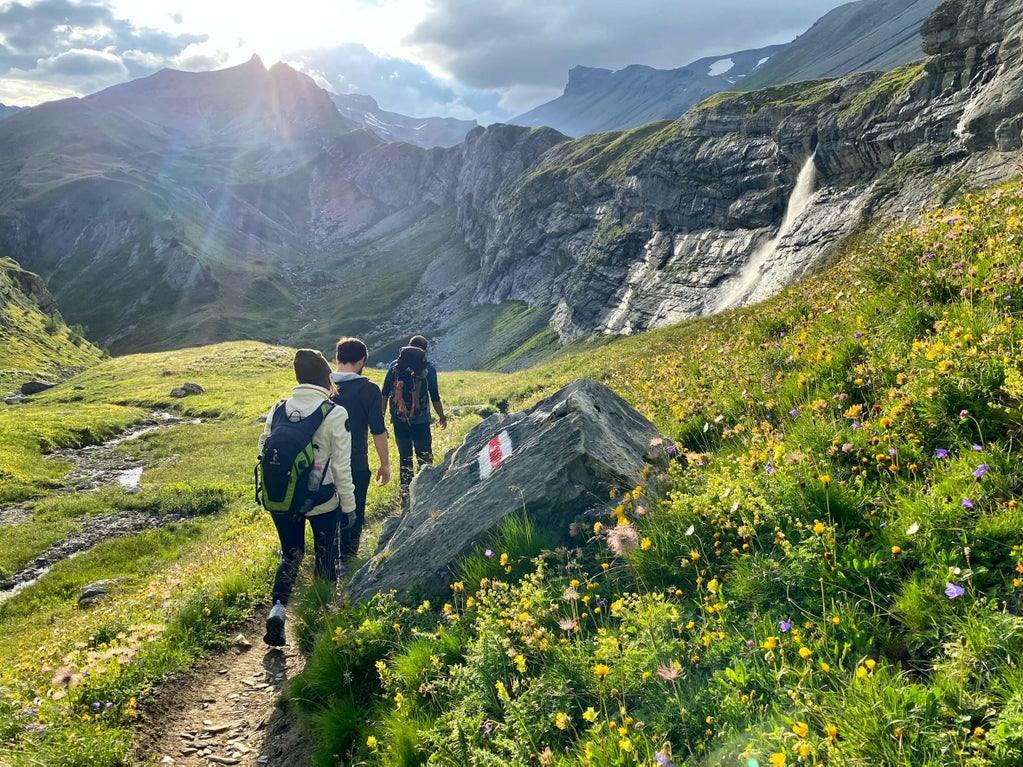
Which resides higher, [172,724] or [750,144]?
[750,144]

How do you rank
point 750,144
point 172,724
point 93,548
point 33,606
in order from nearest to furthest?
point 172,724, point 33,606, point 93,548, point 750,144

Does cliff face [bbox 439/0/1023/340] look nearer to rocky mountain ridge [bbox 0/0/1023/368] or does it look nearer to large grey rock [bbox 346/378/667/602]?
rocky mountain ridge [bbox 0/0/1023/368]

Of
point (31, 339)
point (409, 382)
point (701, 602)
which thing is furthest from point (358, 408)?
point (31, 339)

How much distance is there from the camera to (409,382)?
12.2m

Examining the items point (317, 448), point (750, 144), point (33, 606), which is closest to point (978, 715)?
point (317, 448)

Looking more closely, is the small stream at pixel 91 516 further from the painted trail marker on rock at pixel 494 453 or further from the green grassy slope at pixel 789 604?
the green grassy slope at pixel 789 604

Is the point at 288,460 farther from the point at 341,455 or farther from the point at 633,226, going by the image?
the point at 633,226

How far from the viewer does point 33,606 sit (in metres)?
14.4

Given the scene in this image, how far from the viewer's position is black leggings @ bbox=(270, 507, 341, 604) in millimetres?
7727

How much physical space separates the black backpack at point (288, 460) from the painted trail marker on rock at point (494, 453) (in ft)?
7.98

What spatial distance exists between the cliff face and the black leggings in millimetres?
59234

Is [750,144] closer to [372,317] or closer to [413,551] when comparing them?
[413,551]

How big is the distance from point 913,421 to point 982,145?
66660mm

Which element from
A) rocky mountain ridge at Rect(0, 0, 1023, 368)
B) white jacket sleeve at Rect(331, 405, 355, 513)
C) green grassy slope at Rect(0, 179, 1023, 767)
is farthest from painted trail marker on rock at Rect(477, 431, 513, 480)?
rocky mountain ridge at Rect(0, 0, 1023, 368)
